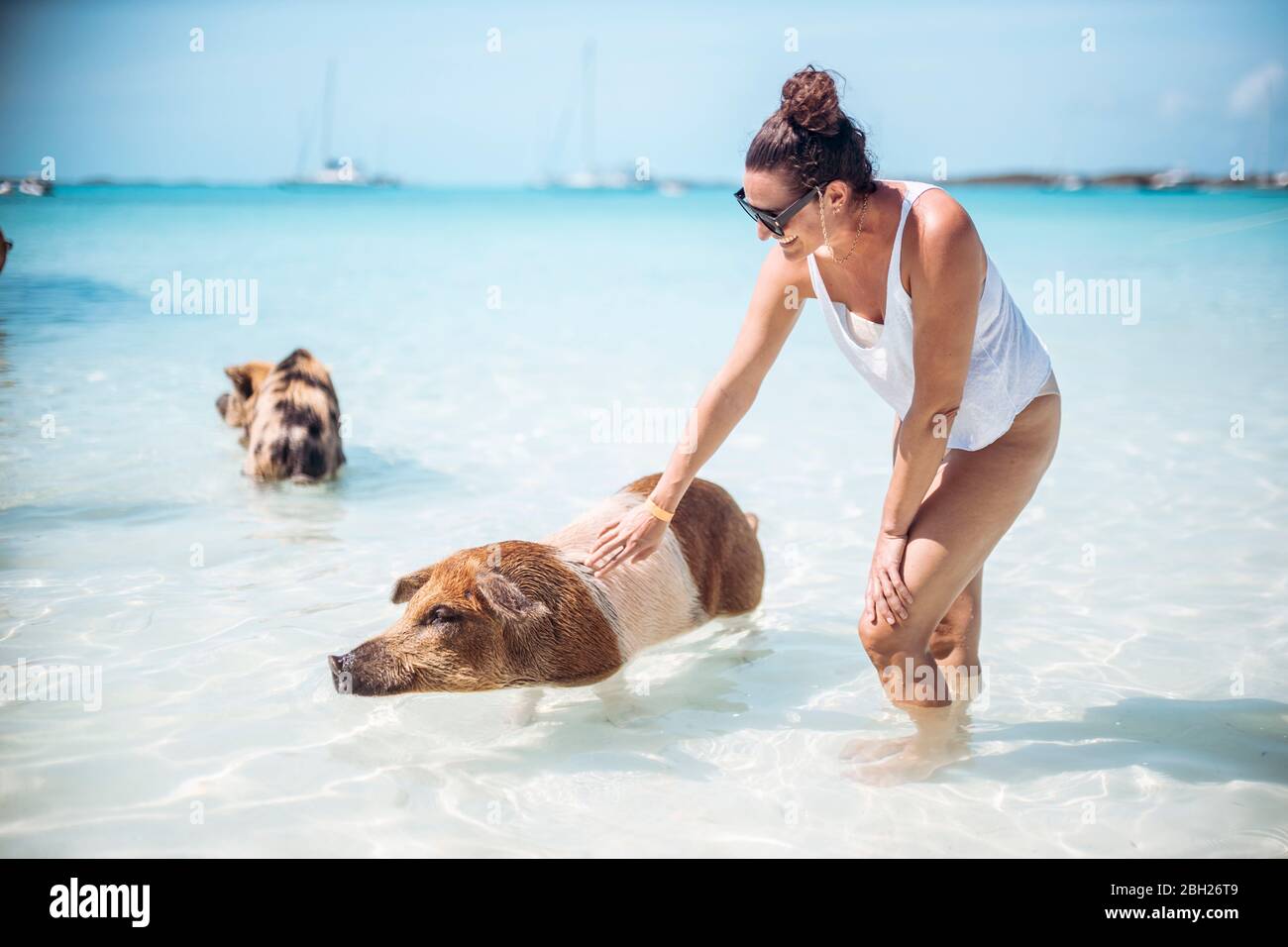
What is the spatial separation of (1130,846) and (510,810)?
6.80 feet

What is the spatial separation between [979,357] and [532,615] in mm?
1923

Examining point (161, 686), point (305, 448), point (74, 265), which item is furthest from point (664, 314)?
point (161, 686)

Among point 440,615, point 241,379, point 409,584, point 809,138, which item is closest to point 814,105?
point 809,138

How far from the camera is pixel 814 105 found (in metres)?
3.48

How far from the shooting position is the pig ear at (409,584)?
452 cm

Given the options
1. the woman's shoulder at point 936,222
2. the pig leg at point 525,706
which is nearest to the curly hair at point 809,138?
the woman's shoulder at point 936,222

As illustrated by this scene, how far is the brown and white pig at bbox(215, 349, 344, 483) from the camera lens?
7.73m

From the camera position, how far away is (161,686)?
184 inches

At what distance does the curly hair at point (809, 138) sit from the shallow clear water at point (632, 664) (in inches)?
84.4

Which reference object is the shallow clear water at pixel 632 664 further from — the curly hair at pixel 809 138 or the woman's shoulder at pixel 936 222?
the curly hair at pixel 809 138

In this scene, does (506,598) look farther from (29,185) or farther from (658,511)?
(29,185)

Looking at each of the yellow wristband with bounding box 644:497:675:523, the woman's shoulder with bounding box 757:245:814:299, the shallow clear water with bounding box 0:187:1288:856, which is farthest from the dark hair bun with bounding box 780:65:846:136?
the shallow clear water with bounding box 0:187:1288:856
